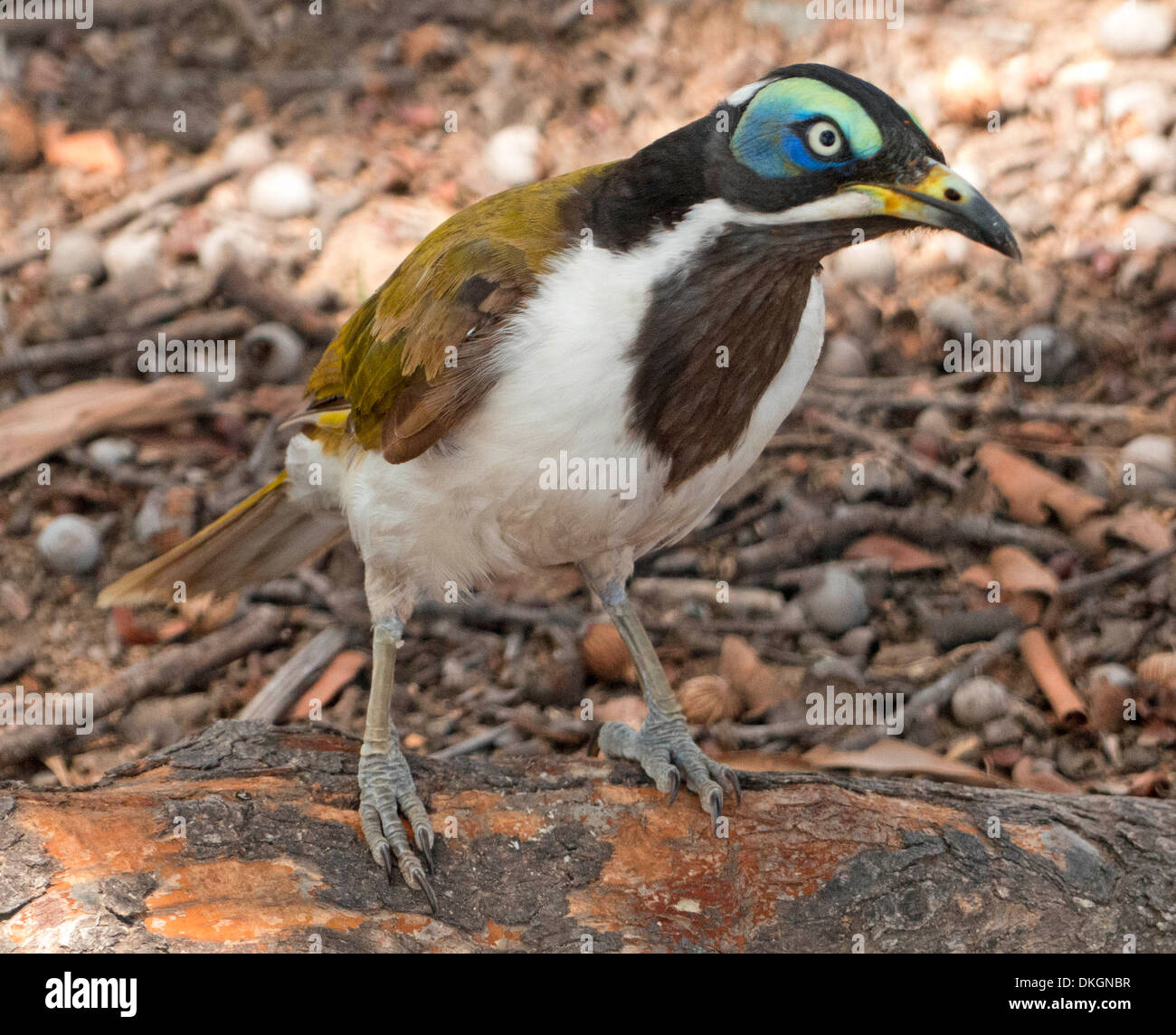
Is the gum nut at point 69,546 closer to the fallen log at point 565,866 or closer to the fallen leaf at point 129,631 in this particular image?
the fallen leaf at point 129,631

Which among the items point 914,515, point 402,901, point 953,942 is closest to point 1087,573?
point 914,515

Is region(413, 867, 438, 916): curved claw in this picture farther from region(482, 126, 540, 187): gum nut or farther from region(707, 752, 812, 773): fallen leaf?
region(482, 126, 540, 187): gum nut

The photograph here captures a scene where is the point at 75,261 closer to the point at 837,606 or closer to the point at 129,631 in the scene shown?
the point at 129,631

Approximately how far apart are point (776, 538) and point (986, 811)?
2.14 m

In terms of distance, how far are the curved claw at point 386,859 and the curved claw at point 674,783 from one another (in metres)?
0.80

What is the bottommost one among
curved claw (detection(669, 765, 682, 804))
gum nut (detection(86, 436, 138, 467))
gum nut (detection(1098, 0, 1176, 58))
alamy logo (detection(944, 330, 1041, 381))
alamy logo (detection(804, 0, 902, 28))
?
curved claw (detection(669, 765, 682, 804))

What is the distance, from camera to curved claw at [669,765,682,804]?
356 centimetres

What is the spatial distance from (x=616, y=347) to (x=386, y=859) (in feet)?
4.60

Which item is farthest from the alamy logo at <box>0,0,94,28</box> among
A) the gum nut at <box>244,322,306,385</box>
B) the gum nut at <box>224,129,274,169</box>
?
the gum nut at <box>244,322,306,385</box>

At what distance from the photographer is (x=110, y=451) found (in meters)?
5.83

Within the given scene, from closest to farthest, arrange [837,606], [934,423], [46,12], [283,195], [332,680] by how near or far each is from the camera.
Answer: [332,680] < [837,606] < [934,423] < [283,195] < [46,12]

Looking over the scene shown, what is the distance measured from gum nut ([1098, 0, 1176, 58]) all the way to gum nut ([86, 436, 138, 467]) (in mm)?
5776

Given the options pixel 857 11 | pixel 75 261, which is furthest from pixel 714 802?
pixel 857 11

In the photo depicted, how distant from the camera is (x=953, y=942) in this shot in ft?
10.3
